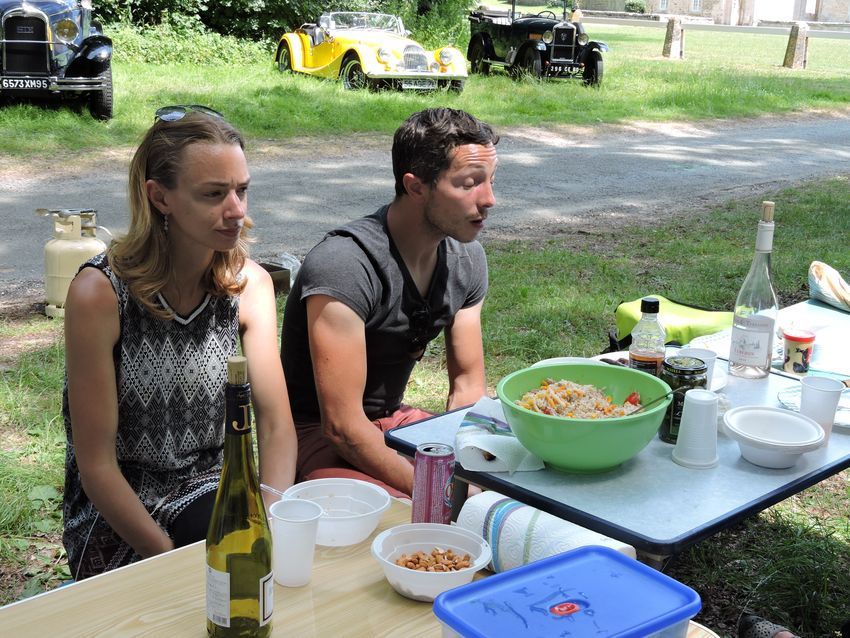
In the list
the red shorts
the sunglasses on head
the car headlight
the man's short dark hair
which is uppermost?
the car headlight

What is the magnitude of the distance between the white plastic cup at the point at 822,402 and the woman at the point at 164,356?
1.34 m

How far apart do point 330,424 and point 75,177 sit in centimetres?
672

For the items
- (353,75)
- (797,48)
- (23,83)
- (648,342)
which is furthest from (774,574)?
(797,48)

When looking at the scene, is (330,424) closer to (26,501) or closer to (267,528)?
(267,528)

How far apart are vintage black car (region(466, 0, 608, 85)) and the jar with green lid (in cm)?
1437

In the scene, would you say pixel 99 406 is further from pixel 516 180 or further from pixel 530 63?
pixel 530 63

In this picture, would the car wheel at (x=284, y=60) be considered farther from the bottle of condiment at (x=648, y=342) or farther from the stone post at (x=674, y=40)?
the bottle of condiment at (x=648, y=342)

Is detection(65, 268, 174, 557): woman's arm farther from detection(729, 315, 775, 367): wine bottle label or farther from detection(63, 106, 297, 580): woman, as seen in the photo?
detection(729, 315, 775, 367): wine bottle label

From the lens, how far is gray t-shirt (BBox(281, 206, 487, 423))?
9.14 feet

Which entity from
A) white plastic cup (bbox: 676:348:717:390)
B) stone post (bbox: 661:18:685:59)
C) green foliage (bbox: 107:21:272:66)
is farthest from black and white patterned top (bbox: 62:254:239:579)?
stone post (bbox: 661:18:685:59)

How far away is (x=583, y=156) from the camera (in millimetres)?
11273

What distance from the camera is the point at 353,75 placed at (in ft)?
44.0

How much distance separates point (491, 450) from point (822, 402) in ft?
2.88

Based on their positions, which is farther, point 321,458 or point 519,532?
point 321,458
